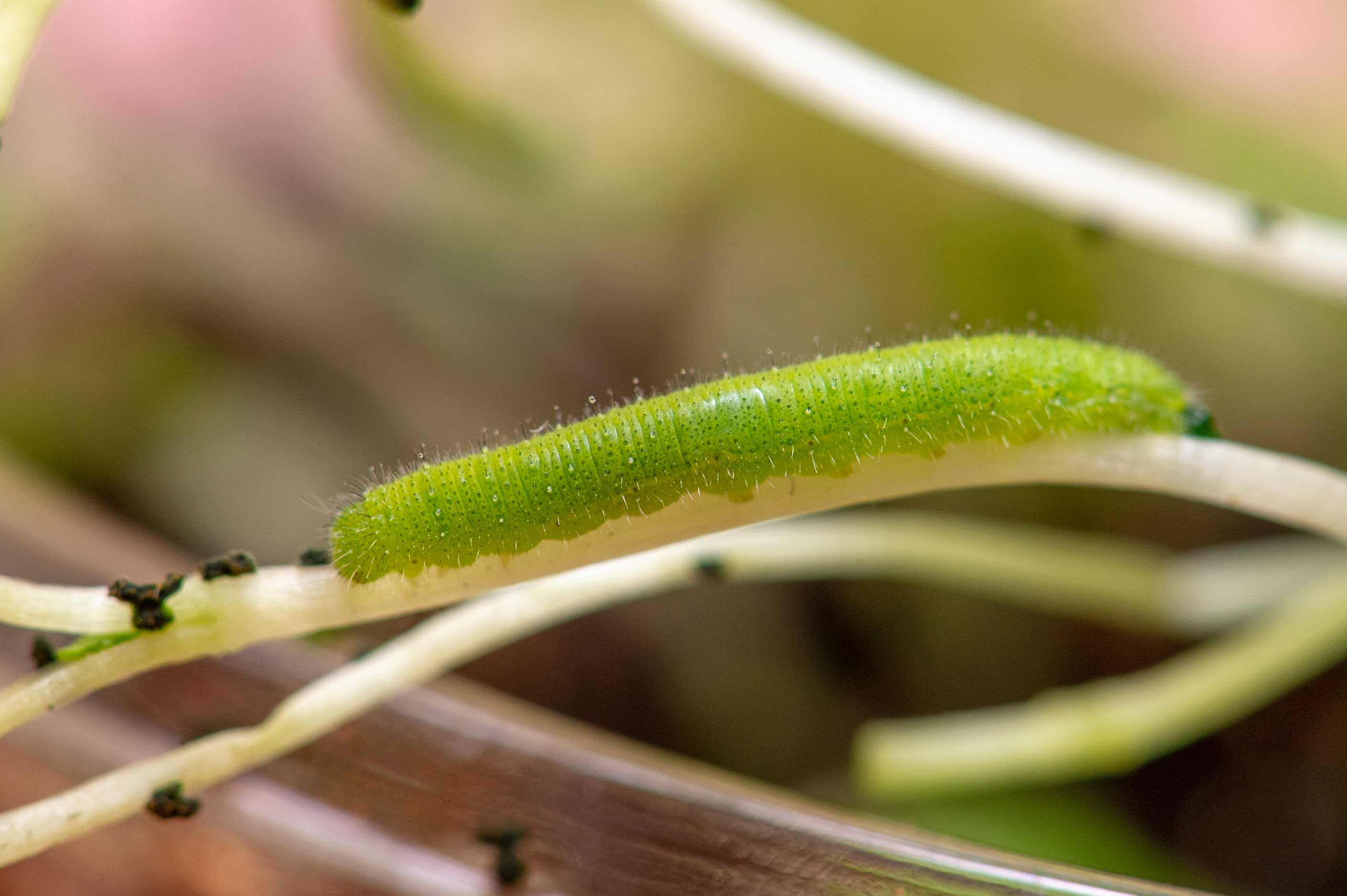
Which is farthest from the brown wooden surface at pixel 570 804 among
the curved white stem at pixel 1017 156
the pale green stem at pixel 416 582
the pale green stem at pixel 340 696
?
the curved white stem at pixel 1017 156

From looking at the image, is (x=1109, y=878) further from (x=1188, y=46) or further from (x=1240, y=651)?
(x=1188, y=46)

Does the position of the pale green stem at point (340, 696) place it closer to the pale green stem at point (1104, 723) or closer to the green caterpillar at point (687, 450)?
the green caterpillar at point (687, 450)

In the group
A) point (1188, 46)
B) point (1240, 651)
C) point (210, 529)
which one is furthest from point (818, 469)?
point (1188, 46)

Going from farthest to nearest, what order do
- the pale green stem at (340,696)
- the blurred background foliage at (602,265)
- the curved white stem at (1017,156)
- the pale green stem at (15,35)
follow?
the blurred background foliage at (602,265) < the curved white stem at (1017,156) < the pale green stem at (340,696) < the pale green stem at (15,35)

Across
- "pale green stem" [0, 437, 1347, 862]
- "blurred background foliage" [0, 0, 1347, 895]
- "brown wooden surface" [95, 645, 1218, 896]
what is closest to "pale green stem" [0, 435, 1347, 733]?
"pale green stem" [0, 437, 1347, 862]

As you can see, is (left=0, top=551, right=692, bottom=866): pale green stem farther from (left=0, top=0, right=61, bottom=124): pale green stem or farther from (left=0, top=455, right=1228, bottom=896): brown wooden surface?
(left=0, top=0, right=61, bottom=124): pale green stem

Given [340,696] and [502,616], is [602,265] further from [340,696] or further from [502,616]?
[340,696]
